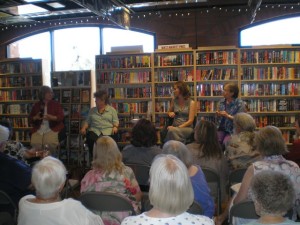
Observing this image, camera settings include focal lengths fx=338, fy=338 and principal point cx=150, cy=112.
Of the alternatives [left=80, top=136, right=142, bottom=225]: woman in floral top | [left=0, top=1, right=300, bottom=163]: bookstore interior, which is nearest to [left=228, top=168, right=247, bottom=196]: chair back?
[left=80, top=136, right=142, bottom=225]: woman in floral top

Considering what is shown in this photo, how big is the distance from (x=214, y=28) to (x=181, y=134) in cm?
312

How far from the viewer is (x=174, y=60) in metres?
7.18

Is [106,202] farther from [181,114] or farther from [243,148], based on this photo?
[181,114]

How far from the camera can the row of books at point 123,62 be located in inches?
287

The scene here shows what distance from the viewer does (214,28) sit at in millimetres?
7684

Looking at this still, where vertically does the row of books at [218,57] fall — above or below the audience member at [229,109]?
above

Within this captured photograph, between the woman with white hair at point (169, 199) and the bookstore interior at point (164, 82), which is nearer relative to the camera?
the woman with white hair at point (169, 199)

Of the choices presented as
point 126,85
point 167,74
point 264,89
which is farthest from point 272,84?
point 126,85

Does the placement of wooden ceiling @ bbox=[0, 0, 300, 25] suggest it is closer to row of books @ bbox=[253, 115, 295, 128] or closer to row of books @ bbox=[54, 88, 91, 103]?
row of books @ bbox=[54, 88, 91, 103]

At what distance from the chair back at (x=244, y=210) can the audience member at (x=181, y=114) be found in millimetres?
3571

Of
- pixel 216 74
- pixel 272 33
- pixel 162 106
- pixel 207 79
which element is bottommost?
pixel 162 106

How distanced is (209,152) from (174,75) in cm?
391

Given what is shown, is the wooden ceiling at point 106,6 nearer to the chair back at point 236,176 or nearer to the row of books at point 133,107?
the row of books at point 133,107

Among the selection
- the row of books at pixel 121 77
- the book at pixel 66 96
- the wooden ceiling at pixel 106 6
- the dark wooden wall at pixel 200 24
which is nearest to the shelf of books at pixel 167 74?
the row of books at pixel 121 77
